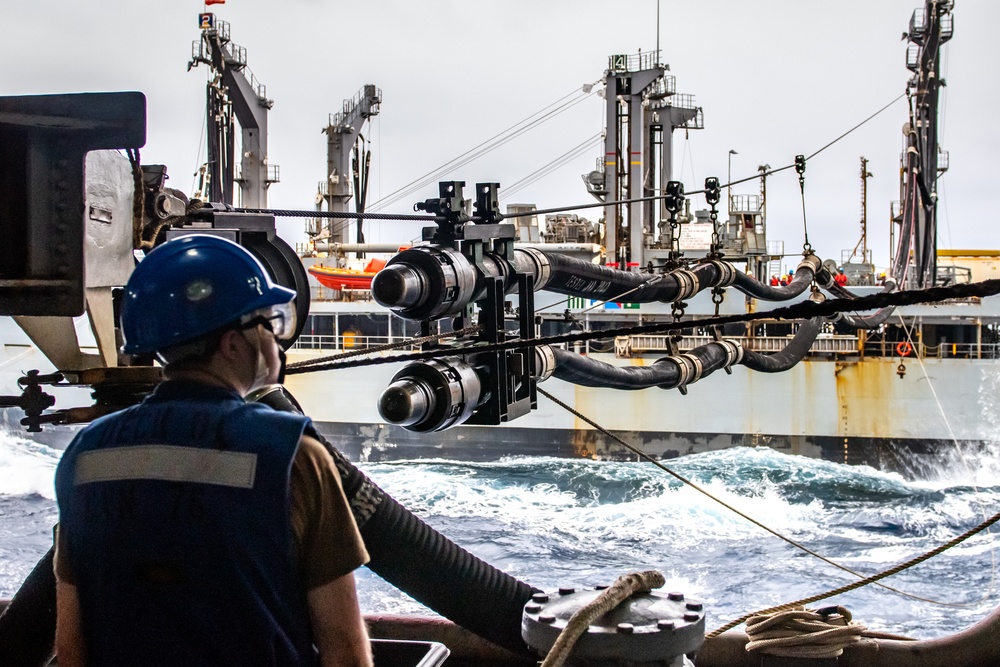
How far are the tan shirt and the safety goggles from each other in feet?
0.75

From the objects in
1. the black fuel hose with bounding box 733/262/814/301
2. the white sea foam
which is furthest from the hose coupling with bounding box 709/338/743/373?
the white sea foam

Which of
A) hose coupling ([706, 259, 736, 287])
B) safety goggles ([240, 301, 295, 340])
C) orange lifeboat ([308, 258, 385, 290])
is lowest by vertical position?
safety goggles ([240, 301, 295, 340])

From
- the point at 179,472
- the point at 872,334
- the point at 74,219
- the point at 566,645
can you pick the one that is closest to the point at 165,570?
the point at 179,472

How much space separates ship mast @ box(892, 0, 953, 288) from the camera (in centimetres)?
1842

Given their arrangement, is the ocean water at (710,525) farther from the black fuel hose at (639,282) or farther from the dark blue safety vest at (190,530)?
the dark blue safety vest at (190,530)

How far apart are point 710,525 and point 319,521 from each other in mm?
18802

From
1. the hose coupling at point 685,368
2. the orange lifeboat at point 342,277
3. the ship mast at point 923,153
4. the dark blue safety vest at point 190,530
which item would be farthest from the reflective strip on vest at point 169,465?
the orange lifeboat at point 342,277

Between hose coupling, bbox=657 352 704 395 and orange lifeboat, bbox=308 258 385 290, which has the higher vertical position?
orange lifeboat, bbox=308 258 385 290

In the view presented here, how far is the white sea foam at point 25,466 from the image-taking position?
940 inches

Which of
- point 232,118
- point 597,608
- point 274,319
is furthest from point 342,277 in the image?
point 274,319

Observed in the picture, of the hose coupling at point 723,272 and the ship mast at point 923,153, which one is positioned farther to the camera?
the ship mast at point 923,153

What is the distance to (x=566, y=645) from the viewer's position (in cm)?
215

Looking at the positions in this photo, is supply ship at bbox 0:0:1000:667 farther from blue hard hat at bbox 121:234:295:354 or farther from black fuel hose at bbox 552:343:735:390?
blue hard hat at bbox 121:234:295:354

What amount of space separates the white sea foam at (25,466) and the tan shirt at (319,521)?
2304cm
